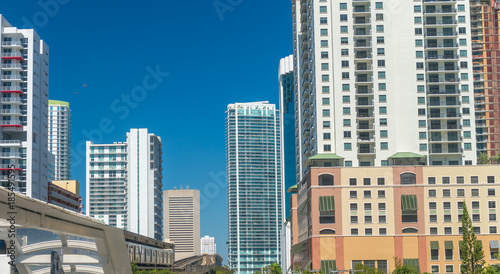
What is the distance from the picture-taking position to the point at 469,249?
110 m

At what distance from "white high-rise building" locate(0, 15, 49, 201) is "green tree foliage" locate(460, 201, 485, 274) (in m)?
75.7

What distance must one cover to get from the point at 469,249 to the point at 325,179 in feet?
87.4

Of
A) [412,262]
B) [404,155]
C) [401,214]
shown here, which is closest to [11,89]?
[404,155]

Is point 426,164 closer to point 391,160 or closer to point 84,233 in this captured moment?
point 391,160

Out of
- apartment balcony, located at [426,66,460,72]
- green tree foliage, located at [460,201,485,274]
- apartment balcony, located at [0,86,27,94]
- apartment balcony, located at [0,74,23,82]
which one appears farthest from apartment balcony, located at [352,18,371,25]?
apartment balcony, located at [0,86,27,94]

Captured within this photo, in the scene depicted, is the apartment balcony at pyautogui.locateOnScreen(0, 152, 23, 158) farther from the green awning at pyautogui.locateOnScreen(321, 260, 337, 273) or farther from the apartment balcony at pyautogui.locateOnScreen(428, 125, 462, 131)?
the apartment balcony at pyautogui.locateOnScreen(428, 125, 462, 131)

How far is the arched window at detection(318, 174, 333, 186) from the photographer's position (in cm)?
12256

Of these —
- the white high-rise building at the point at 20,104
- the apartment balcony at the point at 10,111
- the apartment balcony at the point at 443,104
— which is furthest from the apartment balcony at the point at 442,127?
the apartment balcony at the point at 10,111

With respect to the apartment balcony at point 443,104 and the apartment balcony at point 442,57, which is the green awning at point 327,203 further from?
the apartment balcony at point 442,57

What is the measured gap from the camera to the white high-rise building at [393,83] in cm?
12619

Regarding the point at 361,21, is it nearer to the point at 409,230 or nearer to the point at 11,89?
the point at 409,230

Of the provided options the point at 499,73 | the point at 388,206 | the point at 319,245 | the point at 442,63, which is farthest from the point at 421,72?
the point at 499,73

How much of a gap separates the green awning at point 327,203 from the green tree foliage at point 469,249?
2197cm

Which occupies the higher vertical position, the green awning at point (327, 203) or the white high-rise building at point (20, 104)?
the white high-rise building at point (20, 104)
